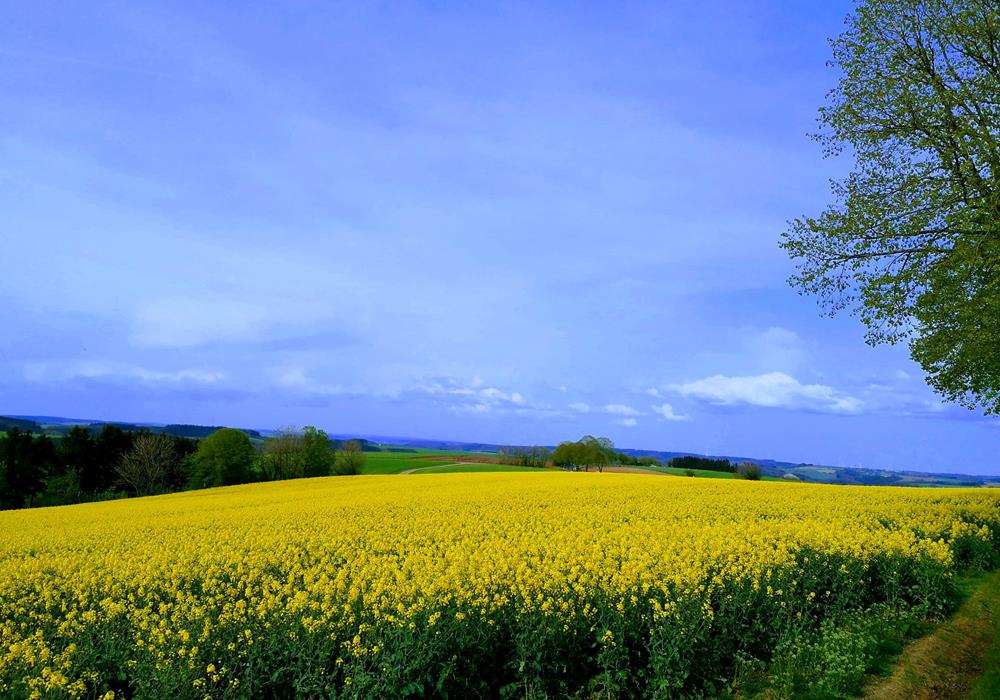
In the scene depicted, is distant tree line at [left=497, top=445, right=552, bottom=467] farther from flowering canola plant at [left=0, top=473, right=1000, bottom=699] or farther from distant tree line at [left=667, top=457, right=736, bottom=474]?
flowering canola plant at [left=0, top=473, right=1000, bottom=699]

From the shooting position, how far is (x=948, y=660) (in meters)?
9.34

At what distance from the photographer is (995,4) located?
51.2 ft

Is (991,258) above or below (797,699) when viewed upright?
above

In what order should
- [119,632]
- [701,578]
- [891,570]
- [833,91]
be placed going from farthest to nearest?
[833,91] < [891,570] < [701,578] < [119,632]

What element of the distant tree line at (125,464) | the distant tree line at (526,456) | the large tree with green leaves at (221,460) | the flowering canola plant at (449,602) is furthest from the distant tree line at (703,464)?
the flowering canola plant at (449,602)

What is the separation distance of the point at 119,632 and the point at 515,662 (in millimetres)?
6188

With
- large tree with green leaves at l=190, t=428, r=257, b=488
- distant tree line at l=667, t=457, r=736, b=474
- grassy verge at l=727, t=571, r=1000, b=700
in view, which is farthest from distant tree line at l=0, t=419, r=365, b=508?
grassy verge at l=727, t=571, r=1000, b=700

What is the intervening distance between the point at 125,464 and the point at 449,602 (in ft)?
229

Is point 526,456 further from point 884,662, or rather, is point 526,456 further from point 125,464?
point 884,662

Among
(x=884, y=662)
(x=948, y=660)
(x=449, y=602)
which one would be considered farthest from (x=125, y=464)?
(x=948, y=660)

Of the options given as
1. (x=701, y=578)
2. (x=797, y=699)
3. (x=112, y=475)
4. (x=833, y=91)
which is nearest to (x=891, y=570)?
(x=701, y=578)

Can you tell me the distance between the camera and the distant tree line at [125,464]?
63.5 meters

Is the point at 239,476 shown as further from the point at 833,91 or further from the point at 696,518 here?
Result: the point at 833,91

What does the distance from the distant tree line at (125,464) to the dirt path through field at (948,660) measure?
6875 centimetres
